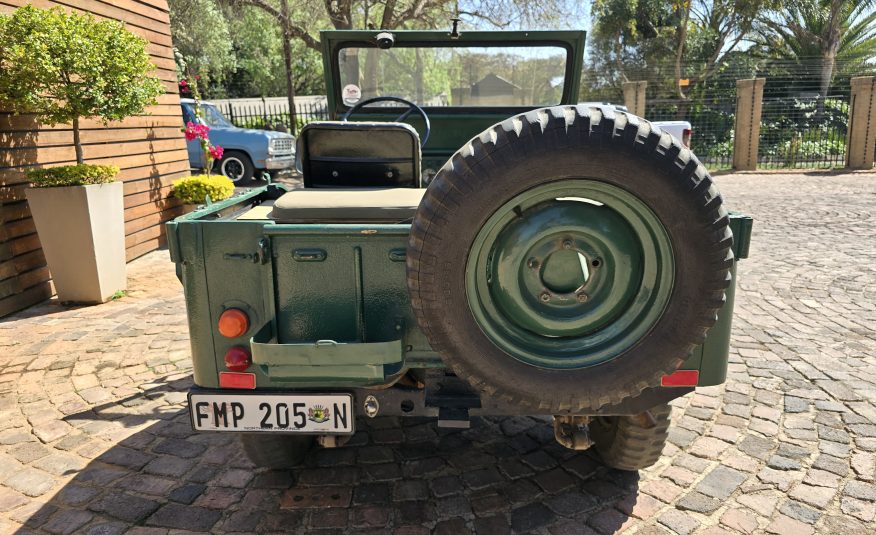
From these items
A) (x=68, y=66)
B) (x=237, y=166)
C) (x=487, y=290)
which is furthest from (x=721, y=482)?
(x=237, y=166)

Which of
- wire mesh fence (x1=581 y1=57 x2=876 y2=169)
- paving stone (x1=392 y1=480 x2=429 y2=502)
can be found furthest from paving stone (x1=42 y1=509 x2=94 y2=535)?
wire mesh fence (x1=581 y1=57 x2=876 y2=169)

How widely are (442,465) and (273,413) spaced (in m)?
1.02

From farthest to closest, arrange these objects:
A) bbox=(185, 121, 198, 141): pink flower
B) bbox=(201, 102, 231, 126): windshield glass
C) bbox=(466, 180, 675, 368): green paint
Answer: bbox=(201, 102, 231, 126): windshield glass < bbox=(185, 121, 198, 141): pink flower < bbox=(466, 180, 675, 368): green paint

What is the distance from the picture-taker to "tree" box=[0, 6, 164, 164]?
16.3ft

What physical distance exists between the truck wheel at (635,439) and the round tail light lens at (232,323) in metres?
1.69

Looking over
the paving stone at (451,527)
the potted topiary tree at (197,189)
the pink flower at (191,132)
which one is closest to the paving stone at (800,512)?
the paving stone at (451,527)

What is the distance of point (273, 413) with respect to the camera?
227 centimetres

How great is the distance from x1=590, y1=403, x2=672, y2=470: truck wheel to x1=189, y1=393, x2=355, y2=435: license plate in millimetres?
1240

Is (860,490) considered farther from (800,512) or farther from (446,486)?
(446,486)

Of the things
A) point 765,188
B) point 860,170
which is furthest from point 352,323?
point 860,170

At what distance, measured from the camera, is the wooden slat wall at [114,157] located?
545 cm

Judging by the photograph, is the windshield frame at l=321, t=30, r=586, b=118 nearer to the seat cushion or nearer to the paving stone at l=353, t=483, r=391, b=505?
the seat cushion

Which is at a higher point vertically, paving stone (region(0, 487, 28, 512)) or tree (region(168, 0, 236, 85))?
tree (region(168, 0, 236, 85))

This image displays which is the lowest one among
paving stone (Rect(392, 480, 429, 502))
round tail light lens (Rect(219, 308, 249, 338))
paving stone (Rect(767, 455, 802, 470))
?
paving stone (Rect(767, 455, 802, 470))
